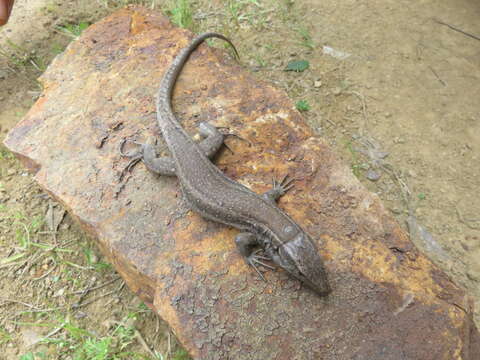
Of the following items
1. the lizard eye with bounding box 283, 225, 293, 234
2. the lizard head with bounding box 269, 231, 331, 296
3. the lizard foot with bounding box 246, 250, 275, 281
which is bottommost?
the lizard foot with bounding box 246, 250, 275, 281

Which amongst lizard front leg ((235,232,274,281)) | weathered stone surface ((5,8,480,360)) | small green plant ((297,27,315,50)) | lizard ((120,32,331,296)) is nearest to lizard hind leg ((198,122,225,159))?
lizard ((120,32,331,296))

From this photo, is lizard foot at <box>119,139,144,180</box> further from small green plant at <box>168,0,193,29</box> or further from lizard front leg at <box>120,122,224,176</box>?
small green plant at <box>168,0,193,29</box>

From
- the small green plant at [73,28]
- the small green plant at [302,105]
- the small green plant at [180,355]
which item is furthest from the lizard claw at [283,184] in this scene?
the small green plant at [73,28]

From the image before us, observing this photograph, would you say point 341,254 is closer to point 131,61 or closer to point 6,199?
point 131,61

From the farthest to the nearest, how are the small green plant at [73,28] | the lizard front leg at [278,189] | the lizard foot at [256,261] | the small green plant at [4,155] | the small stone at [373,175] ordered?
the small green plant at [73,28], the small green plant at [4,155], the small stone at [373,175], the lizard front leg at [278,189], the lizard foot at [256,261]

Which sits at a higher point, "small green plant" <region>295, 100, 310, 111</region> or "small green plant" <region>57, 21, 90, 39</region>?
Result: "small green plant" <region>57, 21, 90, 39</region>

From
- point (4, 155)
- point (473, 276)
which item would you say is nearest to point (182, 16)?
point (4, 155)

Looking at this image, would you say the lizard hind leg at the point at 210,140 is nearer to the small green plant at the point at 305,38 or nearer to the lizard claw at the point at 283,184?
the lizard claw at the point at 283,184

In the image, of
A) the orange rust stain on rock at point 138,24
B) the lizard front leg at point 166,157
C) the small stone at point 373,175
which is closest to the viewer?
the lizard front leg at point 166,157

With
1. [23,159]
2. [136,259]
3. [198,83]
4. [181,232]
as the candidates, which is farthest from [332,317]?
[23,159]
